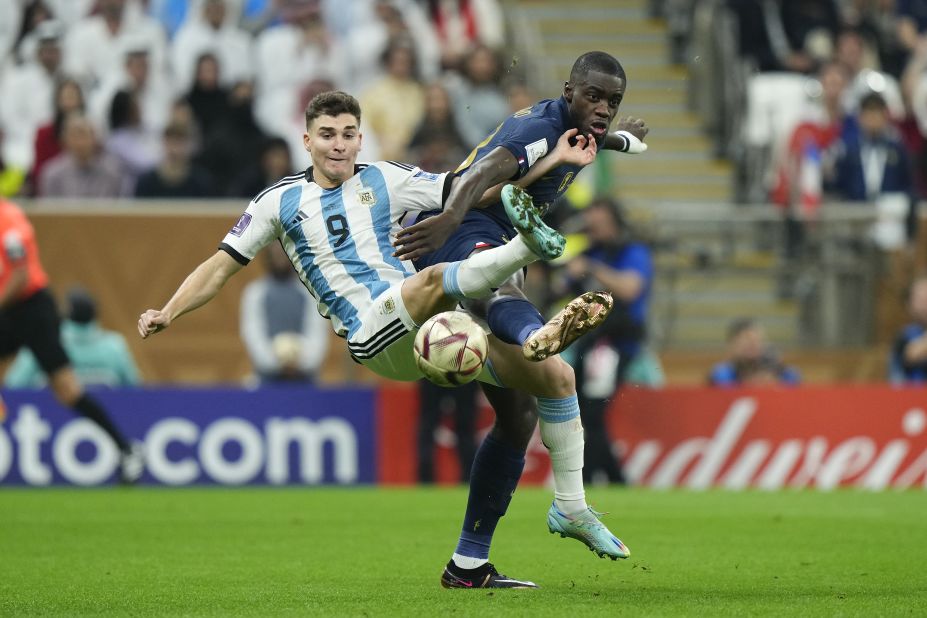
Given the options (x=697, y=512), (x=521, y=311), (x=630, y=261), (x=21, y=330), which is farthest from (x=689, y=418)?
(x=521, y=311)

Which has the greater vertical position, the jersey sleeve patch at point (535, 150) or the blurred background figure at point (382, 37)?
the blurred background figure at point (382, 37)

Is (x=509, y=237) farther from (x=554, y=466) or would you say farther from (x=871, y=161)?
(x=871, y=161)

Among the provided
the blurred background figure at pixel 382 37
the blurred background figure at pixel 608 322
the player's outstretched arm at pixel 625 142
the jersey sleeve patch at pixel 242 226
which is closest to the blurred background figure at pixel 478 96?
the blurred background figure at pixel 382 37

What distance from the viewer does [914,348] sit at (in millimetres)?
14727

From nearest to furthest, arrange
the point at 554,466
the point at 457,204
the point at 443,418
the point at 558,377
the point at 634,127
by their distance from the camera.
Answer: the point at 457,204 → the point at 558,377 → the point at 554,466 → the point at 634,127 → the point at 443,418

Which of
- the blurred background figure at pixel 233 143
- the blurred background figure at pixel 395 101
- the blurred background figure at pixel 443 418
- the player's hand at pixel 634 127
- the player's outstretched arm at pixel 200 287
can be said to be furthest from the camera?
the blurred background figure at pixel 395 101

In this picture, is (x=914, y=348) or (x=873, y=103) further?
(x=873, y=103)

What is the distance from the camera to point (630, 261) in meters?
13.6

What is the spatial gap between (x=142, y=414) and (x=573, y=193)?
169 inches

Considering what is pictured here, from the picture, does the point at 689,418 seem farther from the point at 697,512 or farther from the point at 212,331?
the point at 212,331

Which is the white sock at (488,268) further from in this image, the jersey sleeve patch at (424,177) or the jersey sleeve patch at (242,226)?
the jersey sleeve patch at (242,226)

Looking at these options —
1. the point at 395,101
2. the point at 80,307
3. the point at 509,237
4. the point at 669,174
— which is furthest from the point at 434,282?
the point at 669,174

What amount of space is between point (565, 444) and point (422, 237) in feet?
3.58

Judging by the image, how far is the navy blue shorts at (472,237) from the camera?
7012 mm
